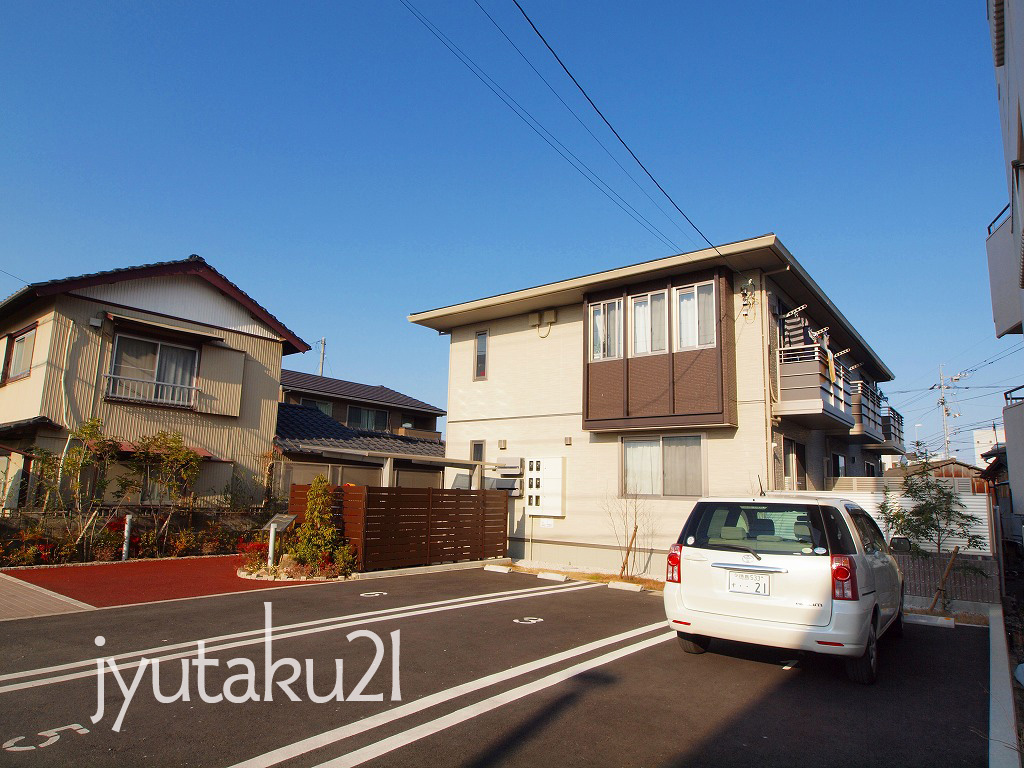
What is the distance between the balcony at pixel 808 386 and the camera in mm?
12703

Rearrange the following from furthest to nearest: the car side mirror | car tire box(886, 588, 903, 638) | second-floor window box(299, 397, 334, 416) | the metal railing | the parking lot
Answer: second-floor window box(299, 397, 334, 416)
the metal railing
the car side mirror
car tire box(886, 588, 903, 638)
the parking lot

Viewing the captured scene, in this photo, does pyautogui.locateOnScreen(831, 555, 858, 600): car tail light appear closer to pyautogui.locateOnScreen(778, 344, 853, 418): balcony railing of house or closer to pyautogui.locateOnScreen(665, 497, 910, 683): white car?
pyautogui.locateOnScreen(665, 497, 910, 683): white car

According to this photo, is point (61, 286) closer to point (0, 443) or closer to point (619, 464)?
point (0, 443)

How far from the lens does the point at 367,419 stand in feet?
97.9

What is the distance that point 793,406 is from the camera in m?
12.9

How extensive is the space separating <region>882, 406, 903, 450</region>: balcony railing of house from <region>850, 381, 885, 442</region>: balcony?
2014mm

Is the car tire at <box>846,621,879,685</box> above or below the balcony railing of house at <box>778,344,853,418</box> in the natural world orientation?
below

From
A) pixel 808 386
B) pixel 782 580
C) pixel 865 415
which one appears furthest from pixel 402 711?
pixel 865 415

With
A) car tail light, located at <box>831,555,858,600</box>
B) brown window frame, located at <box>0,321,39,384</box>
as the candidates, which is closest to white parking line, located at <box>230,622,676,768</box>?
car tail light, located at <box>831,555,858,600</box>

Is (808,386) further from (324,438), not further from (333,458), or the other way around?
(324,438)

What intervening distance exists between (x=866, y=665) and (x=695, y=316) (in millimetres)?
8961

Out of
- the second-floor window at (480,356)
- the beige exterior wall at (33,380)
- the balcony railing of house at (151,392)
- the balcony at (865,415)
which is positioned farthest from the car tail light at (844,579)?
the beige exterior wall at (33,380)

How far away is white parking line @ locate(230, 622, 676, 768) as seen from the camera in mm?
3725

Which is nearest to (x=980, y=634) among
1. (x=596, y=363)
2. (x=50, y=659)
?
(x=596, y=363)
